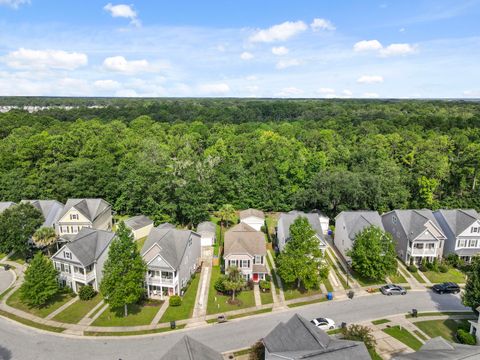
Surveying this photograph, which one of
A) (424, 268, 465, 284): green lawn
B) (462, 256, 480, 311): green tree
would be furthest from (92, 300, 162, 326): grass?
(424, 268, 465, 284): green lawn

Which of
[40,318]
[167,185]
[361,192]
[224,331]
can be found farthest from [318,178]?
[40,318]

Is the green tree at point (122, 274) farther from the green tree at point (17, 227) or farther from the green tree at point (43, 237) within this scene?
the green tree at point (17, 227)

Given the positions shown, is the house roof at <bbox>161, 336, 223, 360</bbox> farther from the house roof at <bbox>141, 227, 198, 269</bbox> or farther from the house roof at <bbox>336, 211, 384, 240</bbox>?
the house roof at <bbox>336, 211, 384, 240</bbox>

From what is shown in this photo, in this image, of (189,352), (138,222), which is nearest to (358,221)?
(189,352)

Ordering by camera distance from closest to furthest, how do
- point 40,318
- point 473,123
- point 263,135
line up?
point 40,318, point 263,135, point 473,123

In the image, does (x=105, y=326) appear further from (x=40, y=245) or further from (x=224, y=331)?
(x=40, y=245)

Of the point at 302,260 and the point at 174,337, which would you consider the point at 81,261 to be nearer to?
the point at 174,337
